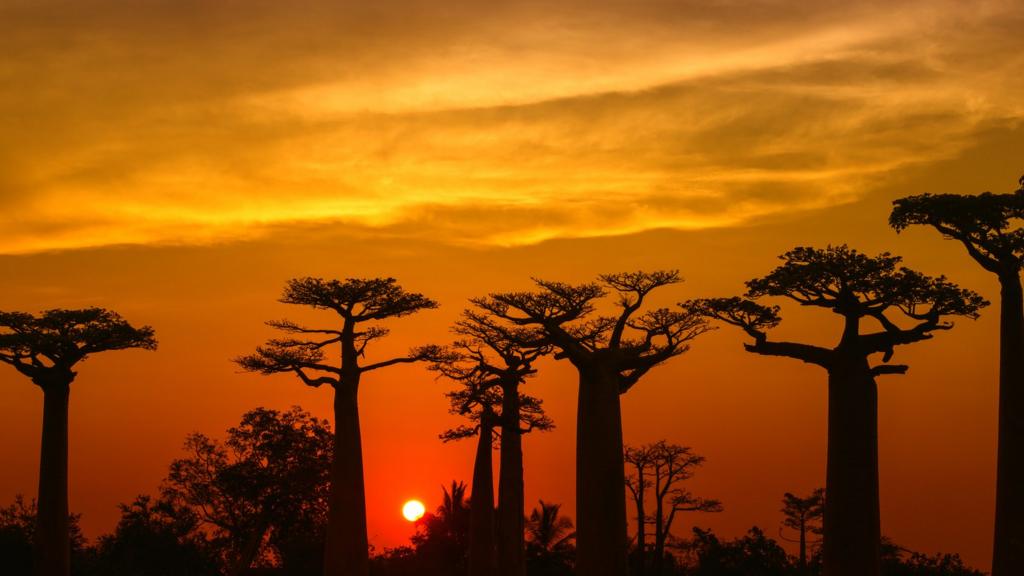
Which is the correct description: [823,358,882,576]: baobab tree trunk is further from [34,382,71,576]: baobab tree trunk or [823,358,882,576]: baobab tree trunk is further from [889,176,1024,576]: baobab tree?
[34,382,71,576]: baobab tree trunk

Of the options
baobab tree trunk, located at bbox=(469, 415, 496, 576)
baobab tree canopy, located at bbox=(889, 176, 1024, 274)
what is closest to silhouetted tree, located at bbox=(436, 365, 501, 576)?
baobab tree trunk, located at bbox=(469, 415, 496, 576)

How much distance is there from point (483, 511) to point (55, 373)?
1205 cm

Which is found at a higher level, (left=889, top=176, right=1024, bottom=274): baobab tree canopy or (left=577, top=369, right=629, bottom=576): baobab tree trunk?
(left=889, top=176, right=1024, bottom=274): baobab tree canopy

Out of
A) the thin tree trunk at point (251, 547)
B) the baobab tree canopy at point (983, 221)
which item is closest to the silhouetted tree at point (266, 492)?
the thin tree trunk at point (251, 547)

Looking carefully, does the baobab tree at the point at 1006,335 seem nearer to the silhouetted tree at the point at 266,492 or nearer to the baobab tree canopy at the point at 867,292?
the baobab tree canopy at the point at 867,292

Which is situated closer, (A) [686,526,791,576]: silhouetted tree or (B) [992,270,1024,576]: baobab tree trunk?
(B) [992,270,1024,576]: baobab tree trunk

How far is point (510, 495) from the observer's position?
1400 inches

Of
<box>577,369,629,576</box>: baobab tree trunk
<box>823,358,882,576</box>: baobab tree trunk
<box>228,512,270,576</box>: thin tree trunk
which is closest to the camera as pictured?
<box>823,358,882,576</box>: baobab tree trunk

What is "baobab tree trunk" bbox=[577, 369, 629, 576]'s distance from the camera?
2719 centimetres

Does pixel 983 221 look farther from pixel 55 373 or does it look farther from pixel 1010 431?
pixel 55 373

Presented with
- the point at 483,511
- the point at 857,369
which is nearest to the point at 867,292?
the point at 857,369

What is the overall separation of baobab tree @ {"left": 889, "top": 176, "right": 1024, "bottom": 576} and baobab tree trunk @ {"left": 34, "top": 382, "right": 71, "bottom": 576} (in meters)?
21.1

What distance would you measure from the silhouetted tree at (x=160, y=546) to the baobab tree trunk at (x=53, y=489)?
7908mm

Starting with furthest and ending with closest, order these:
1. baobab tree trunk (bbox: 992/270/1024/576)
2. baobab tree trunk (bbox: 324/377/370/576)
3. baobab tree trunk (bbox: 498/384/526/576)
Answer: baobab tree trunk (bbox: 498/384/526/576)
baobab tree trunk (bbox: 324/377/370/576)
baobab tree trunk (bbox: 992/270/1024/576)
